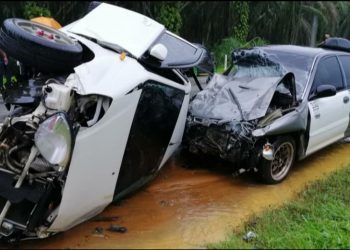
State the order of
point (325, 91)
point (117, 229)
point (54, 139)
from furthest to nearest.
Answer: point (325, 91) < point (117, 229) < point (54, 139)

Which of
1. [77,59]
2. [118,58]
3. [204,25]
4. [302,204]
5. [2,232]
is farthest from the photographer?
[204,25]

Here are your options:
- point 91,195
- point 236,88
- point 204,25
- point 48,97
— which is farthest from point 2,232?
point 204,25

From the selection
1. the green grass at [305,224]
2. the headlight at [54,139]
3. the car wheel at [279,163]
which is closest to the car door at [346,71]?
the car wheel at [279,163]

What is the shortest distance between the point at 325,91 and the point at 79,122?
3441 mm

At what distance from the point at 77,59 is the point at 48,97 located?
504mm

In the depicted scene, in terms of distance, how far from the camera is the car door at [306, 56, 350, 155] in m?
6.13

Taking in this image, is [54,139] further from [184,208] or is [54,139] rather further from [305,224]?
[305,224]

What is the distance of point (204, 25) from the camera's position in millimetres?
23062

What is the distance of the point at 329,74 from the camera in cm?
664

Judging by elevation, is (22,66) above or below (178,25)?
above

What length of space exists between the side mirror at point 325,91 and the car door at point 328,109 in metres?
0.07

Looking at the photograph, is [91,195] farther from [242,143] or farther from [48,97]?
[242,143]

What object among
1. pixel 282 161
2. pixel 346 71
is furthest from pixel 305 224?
pixel 346 71

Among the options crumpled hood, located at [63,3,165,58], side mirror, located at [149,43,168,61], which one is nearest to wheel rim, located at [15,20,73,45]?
crumpled hood, located at [63,3,165,58]
